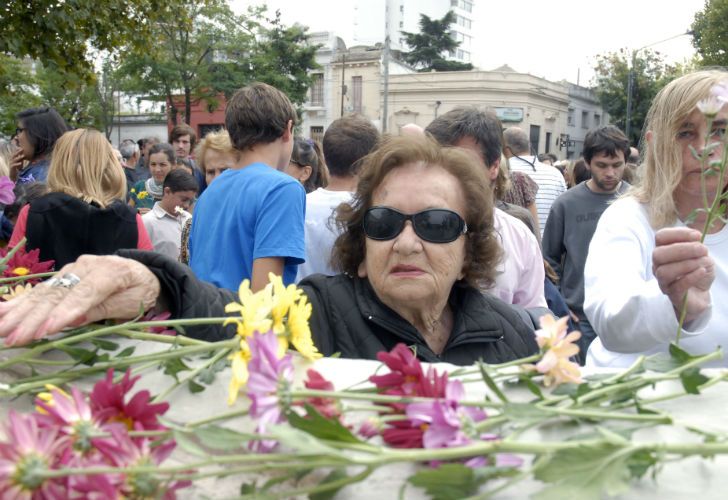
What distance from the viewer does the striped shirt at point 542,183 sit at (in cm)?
622

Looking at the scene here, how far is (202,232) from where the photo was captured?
3283 mm

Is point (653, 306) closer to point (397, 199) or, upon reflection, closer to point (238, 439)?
point (397, 199)

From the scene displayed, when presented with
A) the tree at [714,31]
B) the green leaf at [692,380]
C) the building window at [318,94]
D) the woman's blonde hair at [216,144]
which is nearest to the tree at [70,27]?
the woman's blonde hair at [216,144]

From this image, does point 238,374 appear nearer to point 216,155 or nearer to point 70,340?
point 70,340

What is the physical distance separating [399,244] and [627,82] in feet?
135

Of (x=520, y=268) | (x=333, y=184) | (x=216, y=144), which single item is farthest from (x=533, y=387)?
(x=216, y=144)

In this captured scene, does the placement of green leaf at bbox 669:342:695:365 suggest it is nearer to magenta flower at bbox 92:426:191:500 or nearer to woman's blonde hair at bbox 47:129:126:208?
magenta flower at bbox 92:426:191:500

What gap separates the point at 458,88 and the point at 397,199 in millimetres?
47022

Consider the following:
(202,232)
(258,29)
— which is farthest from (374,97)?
(202,232)

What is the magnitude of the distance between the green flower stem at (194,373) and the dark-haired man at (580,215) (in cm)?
427

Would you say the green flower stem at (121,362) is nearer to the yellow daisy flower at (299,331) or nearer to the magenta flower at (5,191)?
the yellow daisy flower at (299,331)

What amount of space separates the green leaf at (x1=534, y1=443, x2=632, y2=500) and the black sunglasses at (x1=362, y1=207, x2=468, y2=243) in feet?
4.53

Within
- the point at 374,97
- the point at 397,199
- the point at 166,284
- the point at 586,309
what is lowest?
the point at 586,309

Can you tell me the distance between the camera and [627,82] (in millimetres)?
39562
